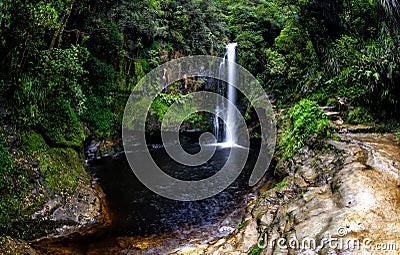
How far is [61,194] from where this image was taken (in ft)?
23.2

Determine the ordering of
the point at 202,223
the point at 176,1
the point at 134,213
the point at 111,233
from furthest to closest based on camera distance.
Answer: the point at 176,1 → the point at 134,213 → the point at 202,223 → the point at 111,233

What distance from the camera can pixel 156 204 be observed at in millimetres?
8039

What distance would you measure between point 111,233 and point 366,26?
12833mm

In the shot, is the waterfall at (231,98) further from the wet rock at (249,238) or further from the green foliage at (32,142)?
the wet rock at (249,238)

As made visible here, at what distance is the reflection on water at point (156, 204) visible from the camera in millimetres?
6891

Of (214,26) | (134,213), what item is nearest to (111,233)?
(134,213)

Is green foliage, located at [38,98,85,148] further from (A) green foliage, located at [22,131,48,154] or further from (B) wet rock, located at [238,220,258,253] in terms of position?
(B) wet rock, located at [238,220,258,253]

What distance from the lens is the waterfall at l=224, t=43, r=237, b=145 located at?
1719cm

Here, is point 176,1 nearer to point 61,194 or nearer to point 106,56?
point 106,56
